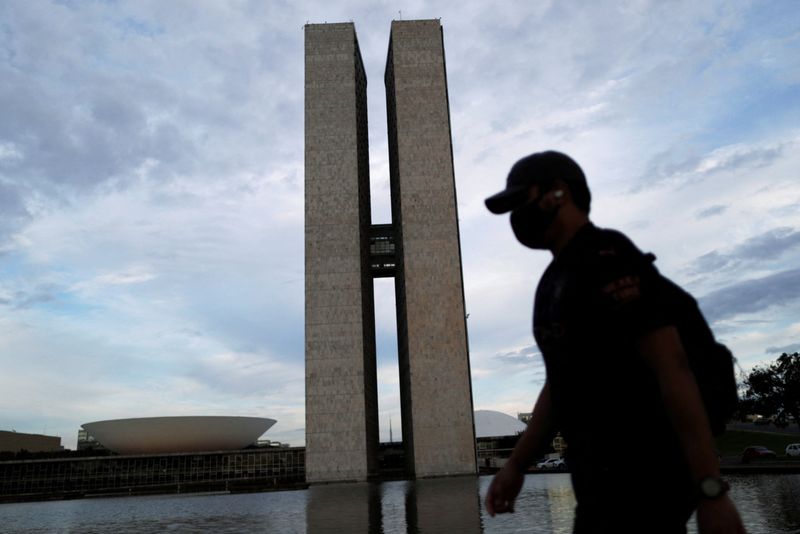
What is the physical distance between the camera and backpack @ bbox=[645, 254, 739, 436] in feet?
3.98

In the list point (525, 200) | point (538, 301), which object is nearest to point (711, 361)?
point (538, 301)

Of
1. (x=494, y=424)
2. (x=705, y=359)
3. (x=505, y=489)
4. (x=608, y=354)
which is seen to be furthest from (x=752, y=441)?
(x=608, y=354)

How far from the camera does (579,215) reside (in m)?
1.43

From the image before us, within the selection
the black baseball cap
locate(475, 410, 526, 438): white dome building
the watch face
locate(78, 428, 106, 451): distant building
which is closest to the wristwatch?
the watch face

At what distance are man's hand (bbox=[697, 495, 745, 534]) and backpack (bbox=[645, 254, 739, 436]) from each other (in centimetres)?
17

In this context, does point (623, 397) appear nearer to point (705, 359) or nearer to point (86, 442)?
point (705, 359)

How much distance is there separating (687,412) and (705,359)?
6.6 inches

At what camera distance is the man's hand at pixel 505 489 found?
5.07 ft

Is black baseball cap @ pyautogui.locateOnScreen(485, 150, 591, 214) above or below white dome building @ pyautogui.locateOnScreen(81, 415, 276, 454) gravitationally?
below

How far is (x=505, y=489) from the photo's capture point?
5.08ft

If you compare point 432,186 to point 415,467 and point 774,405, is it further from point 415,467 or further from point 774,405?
point 774,405

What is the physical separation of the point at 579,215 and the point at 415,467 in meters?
37.5

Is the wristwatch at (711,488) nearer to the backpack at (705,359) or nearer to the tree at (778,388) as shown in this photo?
the backpack at (705,359)

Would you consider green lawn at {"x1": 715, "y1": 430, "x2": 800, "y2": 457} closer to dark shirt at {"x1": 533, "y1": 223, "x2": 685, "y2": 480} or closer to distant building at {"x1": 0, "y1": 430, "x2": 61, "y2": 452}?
dark shirt at {"x1": 533, "y1": 223, "x2": 685, "y2": 480}
